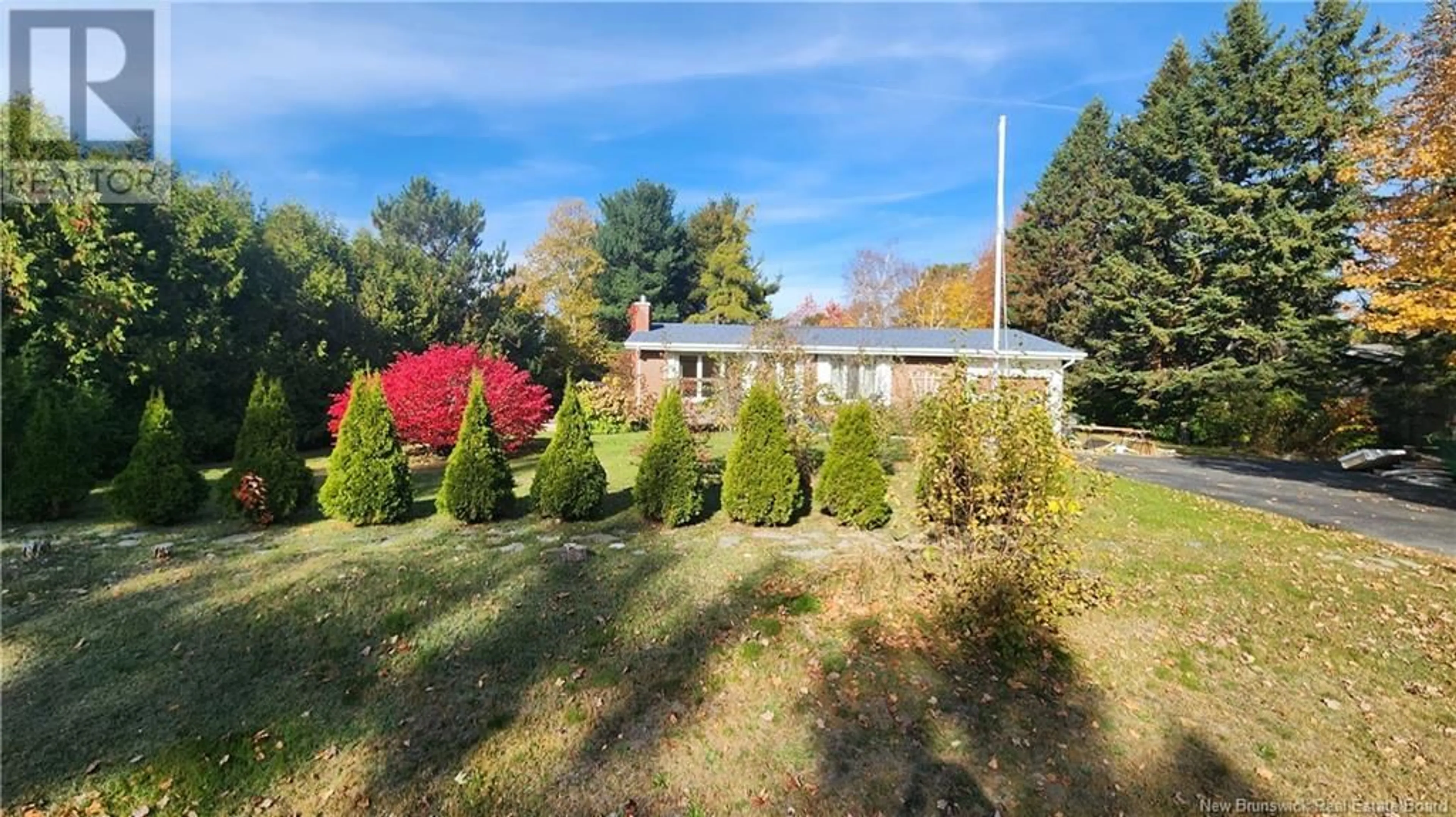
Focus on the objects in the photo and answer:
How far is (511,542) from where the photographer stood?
22.0 ft

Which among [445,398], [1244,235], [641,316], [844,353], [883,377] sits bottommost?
[445,398]

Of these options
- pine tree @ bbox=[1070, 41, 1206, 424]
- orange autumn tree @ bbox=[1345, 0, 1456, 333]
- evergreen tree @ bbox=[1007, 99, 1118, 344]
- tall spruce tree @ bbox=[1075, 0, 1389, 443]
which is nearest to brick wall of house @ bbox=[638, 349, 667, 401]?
pine tree @ bbox=[1070, 41, 1206, 424]

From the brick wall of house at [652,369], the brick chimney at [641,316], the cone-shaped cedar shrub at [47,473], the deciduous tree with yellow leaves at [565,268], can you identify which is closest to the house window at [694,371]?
the brick wall of house at [652,369]

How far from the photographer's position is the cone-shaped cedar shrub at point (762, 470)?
298 inches

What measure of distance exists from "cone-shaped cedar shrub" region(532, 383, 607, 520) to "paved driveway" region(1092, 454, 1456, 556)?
27.5 feet

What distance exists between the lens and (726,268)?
35.9 metres

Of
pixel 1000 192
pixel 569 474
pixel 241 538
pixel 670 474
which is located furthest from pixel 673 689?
pixel 1000 192

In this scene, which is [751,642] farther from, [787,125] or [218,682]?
[787,125]

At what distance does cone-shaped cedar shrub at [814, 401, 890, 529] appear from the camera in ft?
24.8

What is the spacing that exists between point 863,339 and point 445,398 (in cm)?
1340

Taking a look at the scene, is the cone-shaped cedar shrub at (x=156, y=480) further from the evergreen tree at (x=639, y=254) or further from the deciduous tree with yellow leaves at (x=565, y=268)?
the evergreen tree at (x=639, y=254)

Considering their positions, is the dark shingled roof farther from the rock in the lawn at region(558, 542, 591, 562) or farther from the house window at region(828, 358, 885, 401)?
the rock in the lawn at region(558, 542, 591, 562)

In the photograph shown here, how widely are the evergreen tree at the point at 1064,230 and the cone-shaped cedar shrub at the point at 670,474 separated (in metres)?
25.8

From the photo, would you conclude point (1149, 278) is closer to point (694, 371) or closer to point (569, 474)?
point (694, 371)
